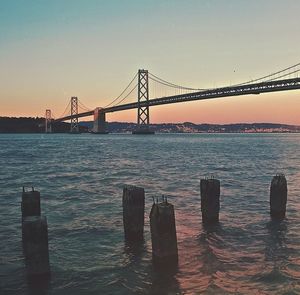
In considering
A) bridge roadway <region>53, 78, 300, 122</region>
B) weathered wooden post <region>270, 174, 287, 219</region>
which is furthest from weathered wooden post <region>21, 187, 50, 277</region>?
bridge roadway <region>53, 78, 300, 122</region>

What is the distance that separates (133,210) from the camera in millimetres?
10133

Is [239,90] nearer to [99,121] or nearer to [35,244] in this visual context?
[99,121]

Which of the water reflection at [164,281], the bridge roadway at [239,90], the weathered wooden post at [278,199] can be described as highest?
the bridge roadway at [239,90]

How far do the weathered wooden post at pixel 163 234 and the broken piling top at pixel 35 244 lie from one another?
6.69 ft

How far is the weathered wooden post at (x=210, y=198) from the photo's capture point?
11727mm

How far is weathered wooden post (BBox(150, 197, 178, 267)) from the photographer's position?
320 inches

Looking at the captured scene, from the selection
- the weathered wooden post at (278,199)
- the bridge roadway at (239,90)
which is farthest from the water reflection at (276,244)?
the bridge roadway at (239,90)

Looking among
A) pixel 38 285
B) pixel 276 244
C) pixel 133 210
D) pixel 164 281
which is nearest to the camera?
pixel 38 285

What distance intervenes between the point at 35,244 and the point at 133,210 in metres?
3.08

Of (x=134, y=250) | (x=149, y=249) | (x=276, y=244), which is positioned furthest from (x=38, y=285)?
(x=276, y=244)

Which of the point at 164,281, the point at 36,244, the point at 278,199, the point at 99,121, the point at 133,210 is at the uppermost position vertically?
the point at 99,121

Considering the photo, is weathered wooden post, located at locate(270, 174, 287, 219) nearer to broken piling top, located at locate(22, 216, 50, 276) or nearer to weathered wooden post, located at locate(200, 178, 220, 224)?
weathered wooden post, located at locate(200, 178, 220, 224)

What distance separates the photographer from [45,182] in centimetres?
2230

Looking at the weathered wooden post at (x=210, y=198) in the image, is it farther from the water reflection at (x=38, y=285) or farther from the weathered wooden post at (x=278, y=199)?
the water reflection at (x=38, y=285)
